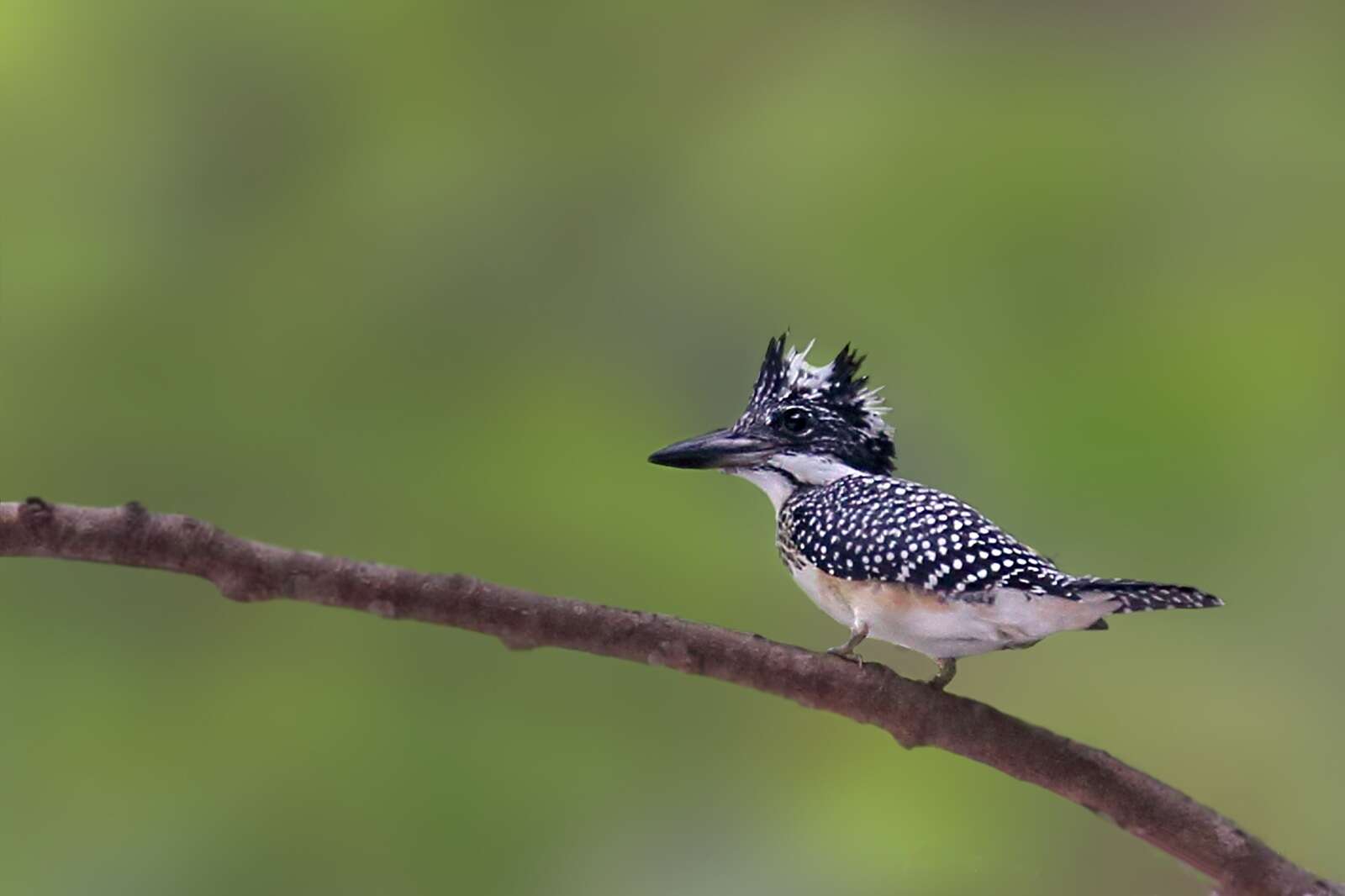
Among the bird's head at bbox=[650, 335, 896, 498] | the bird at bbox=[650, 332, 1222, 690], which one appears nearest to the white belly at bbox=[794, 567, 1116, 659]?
the bird at bbox=[650, 332, 1222, 690]

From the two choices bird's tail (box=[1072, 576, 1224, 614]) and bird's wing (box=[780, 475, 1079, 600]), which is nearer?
bird's tail (box=[1072, 576, 1224, 614])

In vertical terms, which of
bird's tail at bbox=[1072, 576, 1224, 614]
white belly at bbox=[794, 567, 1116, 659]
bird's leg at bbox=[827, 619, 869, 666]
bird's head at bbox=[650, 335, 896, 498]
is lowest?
bird's leg at bbox=[827, 619, 869, 666]

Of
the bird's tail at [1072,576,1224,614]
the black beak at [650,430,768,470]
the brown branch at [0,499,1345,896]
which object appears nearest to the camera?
the bird's tail at [1072,576,1224,614]

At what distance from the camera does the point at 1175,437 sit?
6.23 ft

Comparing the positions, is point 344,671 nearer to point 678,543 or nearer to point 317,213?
point 678,543

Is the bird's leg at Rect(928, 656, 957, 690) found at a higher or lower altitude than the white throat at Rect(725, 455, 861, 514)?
lower

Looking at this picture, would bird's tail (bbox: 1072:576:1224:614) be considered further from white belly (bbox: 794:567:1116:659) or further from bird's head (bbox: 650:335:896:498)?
bird's head (bbox: 650:335:896:498)

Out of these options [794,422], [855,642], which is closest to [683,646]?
[855,642]

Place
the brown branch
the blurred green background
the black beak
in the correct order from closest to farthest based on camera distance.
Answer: the brown branch
the black beak
the blurred green background

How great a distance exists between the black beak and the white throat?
Answer: 16 millimetres

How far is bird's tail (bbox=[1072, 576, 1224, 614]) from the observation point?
102cm

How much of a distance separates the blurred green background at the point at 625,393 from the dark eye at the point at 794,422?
447mm

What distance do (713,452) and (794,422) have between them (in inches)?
4.0

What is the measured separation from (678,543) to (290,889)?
0.66 m
